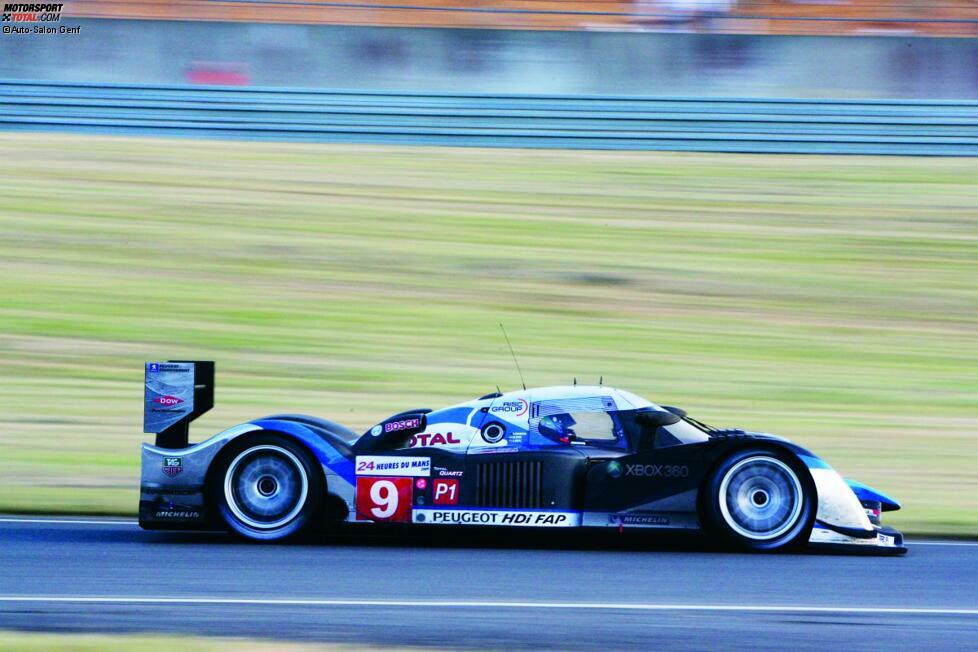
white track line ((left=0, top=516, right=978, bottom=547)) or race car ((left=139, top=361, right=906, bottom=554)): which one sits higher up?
race car ((left=139, top=361, right=906, bottom=554))

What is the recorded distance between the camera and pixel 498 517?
7.28 meters

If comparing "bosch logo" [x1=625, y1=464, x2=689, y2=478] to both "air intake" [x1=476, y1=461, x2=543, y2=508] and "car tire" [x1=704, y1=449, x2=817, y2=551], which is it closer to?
"car tire" [x1=704, y1=449, x2=817, y2=551]

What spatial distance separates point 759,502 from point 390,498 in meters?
2.08

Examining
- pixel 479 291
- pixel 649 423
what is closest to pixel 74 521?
pixel 649 423

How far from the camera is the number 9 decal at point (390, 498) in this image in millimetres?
7332

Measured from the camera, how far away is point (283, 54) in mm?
18062

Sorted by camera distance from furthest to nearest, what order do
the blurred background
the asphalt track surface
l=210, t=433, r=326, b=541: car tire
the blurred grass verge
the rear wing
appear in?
the blurred background
the rear wing
l=210, t=433, r=326, b=541: car tire
the asphalt track surface
the blurred grass verge

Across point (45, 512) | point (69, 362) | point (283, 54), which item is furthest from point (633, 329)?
point (283, 54)

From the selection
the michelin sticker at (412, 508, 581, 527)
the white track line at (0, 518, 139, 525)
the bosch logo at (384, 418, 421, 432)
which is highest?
the bosch logo at (384, 418, 421, 432)

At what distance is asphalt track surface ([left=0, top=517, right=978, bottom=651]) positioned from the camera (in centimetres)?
551

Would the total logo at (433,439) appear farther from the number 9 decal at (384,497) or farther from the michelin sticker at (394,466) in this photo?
the number 9 decal at (384,497)

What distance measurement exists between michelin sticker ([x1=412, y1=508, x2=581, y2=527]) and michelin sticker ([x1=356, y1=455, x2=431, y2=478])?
0.71ft
